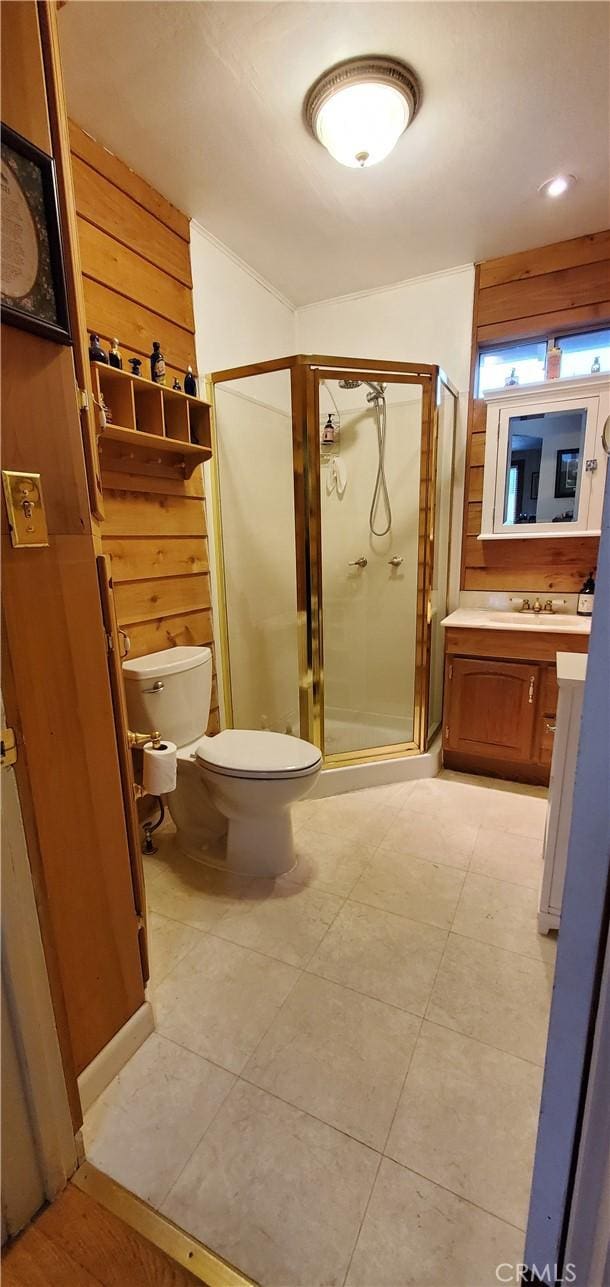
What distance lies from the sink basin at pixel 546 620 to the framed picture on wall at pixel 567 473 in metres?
0.60

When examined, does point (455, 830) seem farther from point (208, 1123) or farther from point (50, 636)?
point (50, 636)

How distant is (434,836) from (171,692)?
1189 millimetres

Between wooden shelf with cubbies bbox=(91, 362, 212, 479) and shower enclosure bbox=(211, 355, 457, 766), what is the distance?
258 millimetres

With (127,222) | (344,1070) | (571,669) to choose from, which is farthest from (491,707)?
(127,222)

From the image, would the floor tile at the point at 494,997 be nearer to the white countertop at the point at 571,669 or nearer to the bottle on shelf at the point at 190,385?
the white countertop at the point at 571,669

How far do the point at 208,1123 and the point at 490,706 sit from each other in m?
1.83

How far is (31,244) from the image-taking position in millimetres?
781

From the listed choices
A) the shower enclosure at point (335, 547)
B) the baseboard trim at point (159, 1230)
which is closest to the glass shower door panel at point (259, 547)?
the shower enclosure at point (335, 547)

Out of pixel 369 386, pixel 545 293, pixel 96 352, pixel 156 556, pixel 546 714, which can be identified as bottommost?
pixel 546 714

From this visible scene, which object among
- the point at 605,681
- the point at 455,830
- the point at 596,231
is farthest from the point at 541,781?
the point at 596,231

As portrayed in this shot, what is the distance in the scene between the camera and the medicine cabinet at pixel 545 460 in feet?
7.65

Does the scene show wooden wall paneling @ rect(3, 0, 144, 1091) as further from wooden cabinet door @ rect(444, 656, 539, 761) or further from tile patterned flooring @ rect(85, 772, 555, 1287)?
wooden cabinet door @ rect(444, 656, 539, 761)

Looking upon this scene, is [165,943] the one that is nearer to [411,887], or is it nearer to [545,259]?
[411,887]

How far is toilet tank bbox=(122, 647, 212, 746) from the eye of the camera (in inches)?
65.6
